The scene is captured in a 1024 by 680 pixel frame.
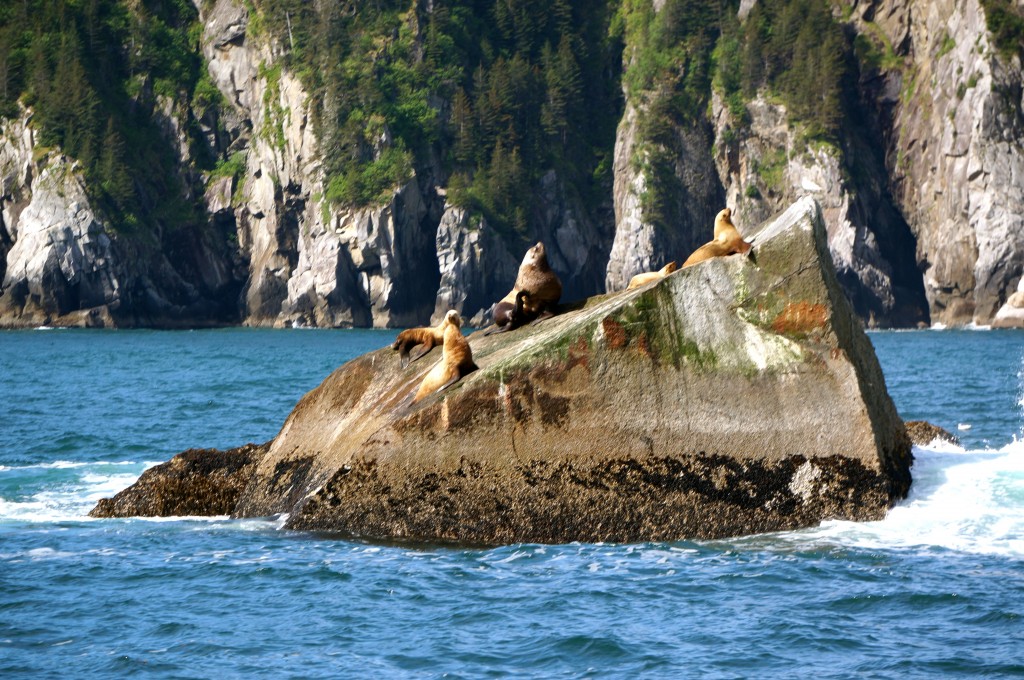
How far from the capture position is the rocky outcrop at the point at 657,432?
14516 mm

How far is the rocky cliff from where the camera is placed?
327 ft

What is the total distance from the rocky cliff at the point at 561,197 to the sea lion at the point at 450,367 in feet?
270

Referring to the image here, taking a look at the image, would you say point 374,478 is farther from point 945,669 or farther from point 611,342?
point 945,669

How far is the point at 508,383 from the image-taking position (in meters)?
14.8

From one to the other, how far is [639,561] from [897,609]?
288 centimetres

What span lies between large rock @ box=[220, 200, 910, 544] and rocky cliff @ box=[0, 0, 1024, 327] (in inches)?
3205

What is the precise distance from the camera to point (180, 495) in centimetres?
1725

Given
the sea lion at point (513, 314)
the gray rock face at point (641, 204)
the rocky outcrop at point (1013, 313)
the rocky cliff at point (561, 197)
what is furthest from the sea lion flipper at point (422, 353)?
the gray rock face at point (641, 204)

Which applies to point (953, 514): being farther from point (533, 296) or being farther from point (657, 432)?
point (533, 296)

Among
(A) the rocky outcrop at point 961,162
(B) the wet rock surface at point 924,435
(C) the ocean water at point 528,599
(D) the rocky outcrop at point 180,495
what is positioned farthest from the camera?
(A) the rocky outcrop at point 961,162

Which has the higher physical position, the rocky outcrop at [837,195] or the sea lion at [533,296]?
the rocky outcrop at [837,195]

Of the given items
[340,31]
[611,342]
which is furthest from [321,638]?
[340,31]

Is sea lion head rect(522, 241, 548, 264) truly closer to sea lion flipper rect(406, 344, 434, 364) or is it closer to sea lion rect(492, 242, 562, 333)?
sea lion rect(492, 242, 562, 333)

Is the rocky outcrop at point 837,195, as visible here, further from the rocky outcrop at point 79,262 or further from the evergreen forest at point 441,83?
the rocky outcrop at point 79,262
